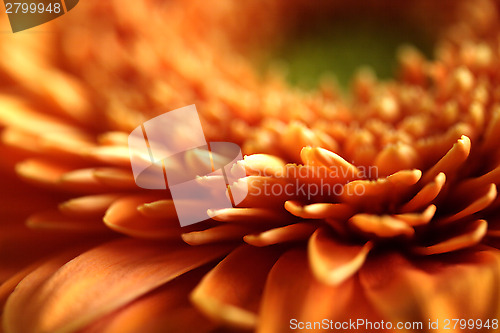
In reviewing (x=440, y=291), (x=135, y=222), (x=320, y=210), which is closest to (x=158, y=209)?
(x=135, y=222)

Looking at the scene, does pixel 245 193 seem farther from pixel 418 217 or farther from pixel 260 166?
pixel 418 217

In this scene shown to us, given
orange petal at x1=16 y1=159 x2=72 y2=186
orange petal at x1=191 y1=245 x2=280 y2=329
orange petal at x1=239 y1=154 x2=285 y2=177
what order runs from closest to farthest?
A: orange petal at x1=191 y1=245 x2=280 y2=329
orange petal at x1=239 y1=154 x2=285 y2=177
orange petal at x1=16 y1=159 x2=72 y2=186

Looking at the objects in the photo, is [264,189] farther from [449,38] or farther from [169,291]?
[449,38]

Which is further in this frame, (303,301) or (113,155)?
(113,155)

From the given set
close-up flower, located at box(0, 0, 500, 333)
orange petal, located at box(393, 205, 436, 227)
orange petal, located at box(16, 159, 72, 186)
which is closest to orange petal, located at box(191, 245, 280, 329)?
close-up flower, located at box(0, 0, 500, 333)

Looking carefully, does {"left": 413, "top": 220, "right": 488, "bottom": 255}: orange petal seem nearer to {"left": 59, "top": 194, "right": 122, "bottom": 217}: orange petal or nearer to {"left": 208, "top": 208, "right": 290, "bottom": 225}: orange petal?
{"left": 208, "top": 208, "right": 290, "bottom": 225}: orange petal


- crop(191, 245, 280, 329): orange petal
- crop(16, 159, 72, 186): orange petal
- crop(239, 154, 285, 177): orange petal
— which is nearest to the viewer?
crop(191, 245, 280, 329): orange petal

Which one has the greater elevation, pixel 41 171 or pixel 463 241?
pixel 41 171
